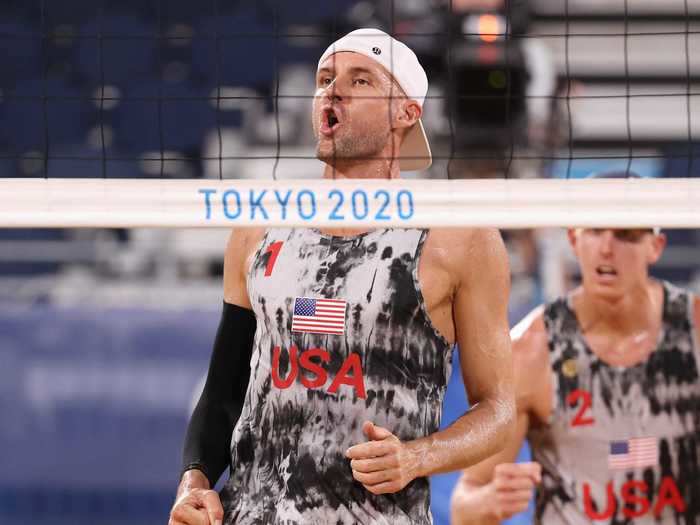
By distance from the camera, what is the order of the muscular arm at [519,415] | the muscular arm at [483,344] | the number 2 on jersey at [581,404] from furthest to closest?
the number 2 on jersey at [581,404]
the muscular arm at [519,415]
the muscular arm at [483,344]

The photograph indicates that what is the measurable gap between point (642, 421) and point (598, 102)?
6.28m

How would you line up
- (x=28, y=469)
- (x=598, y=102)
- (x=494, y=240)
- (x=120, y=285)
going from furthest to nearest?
(x=598, y=102)
(x=120, y=285)
(x=28, y=469)
(x=494, y=240)

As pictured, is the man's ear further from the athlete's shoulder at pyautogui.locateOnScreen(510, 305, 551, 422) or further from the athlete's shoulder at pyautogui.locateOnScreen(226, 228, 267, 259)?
the athlete's shoulder at pyautogui.locateOnScreen(510, 305, 551, 422)

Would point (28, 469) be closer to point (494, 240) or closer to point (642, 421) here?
point (642, 421)

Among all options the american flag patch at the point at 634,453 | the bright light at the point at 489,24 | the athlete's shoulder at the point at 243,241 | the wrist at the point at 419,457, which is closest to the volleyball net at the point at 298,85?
the bright light at the point at 489,24

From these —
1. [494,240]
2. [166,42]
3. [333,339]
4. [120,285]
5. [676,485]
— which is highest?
[166,42]

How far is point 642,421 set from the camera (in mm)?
4586

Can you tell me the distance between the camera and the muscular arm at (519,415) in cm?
445

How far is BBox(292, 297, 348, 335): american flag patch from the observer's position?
10.5ft


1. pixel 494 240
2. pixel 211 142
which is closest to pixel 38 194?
pixel 494 240

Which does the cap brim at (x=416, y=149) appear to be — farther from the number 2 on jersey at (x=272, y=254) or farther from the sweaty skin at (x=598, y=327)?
the sweaty skin at (x=598, y=327)

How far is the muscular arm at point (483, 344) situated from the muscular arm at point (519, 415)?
105 cm

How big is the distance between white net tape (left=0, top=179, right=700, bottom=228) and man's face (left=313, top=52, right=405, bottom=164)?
0.40 meters

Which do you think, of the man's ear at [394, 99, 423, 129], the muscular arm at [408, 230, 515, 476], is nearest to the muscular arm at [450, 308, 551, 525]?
the muscular arm at [408, 230, 515, 476]
